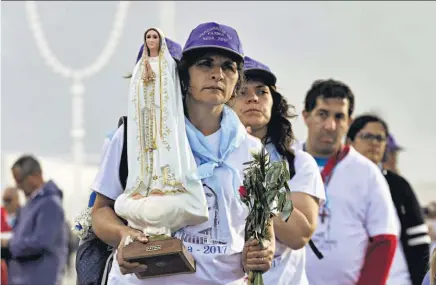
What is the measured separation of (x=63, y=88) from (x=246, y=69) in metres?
18.2

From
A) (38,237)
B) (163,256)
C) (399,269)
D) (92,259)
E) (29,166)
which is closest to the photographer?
(163,256)

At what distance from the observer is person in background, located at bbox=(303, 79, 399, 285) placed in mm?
7453

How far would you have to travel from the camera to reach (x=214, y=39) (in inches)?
211

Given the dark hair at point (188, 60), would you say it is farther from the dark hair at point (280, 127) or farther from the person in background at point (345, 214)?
the person in background at point (345, 214)

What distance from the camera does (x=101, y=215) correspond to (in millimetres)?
5398

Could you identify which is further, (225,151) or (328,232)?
(328,232)

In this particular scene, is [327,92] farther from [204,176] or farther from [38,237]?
[38,237]

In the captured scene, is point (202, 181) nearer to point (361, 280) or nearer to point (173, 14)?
point (361, 280)

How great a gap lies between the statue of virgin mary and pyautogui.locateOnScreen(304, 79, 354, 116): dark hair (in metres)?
2.81

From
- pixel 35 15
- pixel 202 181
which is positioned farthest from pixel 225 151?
pixel 35 15

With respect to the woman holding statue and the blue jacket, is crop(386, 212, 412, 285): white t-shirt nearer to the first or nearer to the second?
the woman holding statue

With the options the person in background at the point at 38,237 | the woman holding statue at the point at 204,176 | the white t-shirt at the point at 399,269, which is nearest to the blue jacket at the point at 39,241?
the person in background at the point at 38,237

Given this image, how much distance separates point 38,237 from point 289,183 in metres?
5.40

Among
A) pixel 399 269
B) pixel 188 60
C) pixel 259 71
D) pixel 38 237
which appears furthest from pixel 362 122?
pixel 188 60
